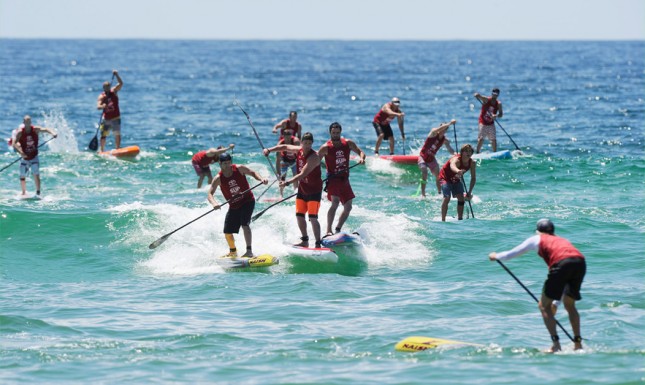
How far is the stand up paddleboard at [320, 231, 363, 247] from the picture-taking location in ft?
53.5

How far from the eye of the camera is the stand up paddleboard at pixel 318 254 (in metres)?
16.0

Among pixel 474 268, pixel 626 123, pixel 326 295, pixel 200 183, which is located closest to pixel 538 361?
pixel 326 295

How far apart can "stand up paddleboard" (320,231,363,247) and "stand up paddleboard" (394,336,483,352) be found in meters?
4.37

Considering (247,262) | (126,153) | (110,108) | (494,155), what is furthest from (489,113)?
(247,262)

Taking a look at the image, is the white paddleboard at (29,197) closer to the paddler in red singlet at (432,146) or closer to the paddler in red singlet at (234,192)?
the paddler in red singlet at (234,192)

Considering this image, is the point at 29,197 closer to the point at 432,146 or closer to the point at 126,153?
the point at 126,153

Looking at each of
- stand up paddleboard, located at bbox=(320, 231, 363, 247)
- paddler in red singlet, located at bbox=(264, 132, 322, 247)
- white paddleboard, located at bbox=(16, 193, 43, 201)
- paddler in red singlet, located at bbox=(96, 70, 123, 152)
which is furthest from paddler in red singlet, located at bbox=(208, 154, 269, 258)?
paddler in red singlet, located at bbox=(96, 70, 123, 152)

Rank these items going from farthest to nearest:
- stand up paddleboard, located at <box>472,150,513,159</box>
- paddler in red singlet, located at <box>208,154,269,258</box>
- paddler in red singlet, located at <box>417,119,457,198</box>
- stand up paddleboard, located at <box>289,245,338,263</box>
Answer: stand up paddleboard, located at <box>472,150,513,159</box>, paddler in red singlet, located at <box>417,119,457,198</box>, stand up paddleboard, located at <box>289,245,338,263</box>, paddler in red singlet, located at <box>208,154,269,258</box>

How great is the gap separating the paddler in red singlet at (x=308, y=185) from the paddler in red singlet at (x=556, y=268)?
4911 millimetres

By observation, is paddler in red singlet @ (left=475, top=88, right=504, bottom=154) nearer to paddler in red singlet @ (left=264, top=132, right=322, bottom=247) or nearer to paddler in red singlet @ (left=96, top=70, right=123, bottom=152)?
paddler in red singlet @ (left=96, top=70, right=123, bottom=152)

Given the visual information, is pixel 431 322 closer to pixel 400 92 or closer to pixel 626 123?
pixel 626 123

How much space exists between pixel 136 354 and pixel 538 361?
442 centimetres

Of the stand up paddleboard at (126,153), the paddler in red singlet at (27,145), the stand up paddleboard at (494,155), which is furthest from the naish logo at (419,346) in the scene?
the stand up paddleboard at (126,153)

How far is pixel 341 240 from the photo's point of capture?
53.7ft
